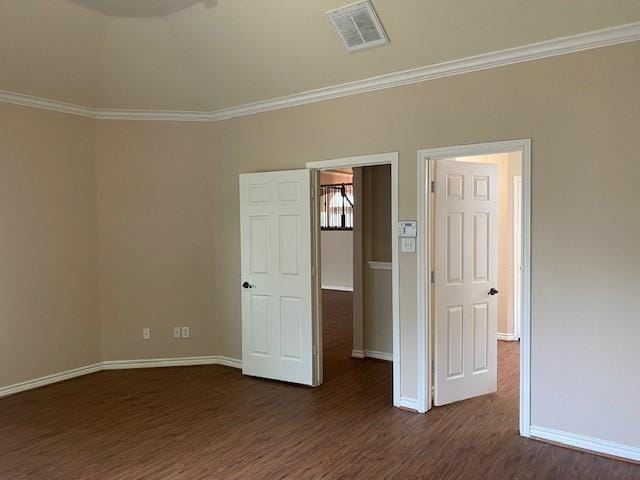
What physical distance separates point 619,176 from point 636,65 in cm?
69

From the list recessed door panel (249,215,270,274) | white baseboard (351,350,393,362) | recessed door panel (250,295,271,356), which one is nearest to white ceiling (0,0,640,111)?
recessed door panel (249,215,270,274)

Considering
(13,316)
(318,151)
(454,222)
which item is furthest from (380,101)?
(13,316)

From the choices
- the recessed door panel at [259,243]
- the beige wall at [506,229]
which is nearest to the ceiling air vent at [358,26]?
the recessed door panel at [259,243]

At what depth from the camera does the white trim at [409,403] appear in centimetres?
400

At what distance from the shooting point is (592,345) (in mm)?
3236

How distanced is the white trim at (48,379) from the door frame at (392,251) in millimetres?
2460

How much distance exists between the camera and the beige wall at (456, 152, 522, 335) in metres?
6.02

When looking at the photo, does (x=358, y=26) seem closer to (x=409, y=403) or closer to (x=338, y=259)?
(x=409, y=403)

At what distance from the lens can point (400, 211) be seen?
4.02 m

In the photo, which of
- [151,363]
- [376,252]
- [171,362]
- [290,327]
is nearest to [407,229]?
[290,327]

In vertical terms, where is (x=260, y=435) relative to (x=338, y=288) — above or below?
below

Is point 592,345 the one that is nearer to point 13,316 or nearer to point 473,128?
point 473,128

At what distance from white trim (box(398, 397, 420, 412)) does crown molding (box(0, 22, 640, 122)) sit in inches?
103

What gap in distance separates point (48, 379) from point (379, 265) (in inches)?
142
